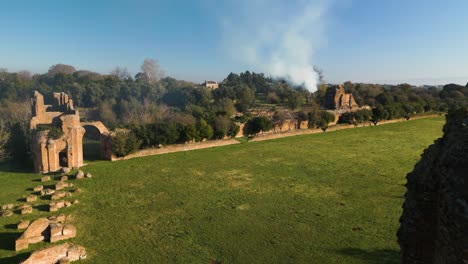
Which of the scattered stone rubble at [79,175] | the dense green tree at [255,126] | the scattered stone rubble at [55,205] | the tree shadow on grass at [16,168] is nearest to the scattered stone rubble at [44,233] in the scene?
the scattered stone rubble at [55,205]

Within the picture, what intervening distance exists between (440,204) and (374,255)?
18.2ft

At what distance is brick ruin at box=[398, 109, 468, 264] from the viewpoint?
3.76m

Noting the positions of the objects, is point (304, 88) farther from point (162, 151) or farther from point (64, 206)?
point (64, 206)

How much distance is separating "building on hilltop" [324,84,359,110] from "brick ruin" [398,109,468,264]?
43.3 m

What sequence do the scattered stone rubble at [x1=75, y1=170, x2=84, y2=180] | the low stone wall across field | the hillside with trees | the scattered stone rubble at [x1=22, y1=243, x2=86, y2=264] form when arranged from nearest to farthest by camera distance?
1. the scattered stone rubble at [x1=22, y1=243, x2=86, y2=264]
2. the scattered stone rubble at [x1=75, y1=170, x2=84, y2=180]
3. the low stone wall across field
4. the hillside with trees

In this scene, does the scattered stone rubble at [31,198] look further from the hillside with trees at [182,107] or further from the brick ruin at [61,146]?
the hillside with trees at [182,107]

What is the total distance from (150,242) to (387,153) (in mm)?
19595

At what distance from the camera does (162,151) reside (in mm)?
22500

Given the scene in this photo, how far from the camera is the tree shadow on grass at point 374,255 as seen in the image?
28.2 feet

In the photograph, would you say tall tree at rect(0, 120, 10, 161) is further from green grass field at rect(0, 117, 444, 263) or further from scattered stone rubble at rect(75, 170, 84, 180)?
scattered stone rubble at rect(75, 170, 84, 180)

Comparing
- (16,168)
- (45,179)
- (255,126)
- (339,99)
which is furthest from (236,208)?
(339,99)

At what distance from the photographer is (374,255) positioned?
895cm

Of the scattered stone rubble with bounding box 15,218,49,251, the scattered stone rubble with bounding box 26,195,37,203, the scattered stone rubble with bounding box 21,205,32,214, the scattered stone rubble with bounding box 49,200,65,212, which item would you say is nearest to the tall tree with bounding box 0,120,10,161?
the scattered stone rubble with bounding box 26,195,37,203

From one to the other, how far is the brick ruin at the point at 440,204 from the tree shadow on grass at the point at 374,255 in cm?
417
